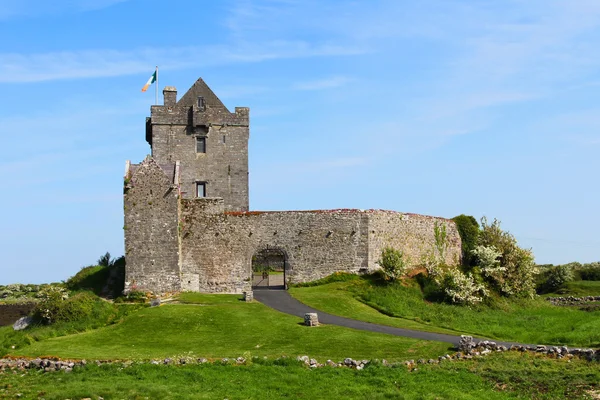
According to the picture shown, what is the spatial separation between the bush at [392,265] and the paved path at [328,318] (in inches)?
255

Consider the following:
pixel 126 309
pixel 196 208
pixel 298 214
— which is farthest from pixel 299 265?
pixel 126 309

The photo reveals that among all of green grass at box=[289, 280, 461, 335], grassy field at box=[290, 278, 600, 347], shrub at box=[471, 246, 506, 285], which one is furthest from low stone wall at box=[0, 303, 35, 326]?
shrub at box=[471, 246, 506, 285]

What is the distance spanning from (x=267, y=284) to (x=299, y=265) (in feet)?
21.3

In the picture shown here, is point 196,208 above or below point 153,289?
above

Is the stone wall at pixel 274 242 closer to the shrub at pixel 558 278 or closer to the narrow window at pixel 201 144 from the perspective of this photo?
the narrow window at pixel 201 144

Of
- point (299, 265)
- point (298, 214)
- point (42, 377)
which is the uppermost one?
point (298, 214)

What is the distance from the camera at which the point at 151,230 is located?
4891 cm

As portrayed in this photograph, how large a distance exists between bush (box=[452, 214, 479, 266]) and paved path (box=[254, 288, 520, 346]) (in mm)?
16024

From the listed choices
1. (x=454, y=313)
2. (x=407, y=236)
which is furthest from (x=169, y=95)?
(x=454, y=313)

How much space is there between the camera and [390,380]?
27.7 m

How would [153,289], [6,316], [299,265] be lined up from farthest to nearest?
[6,316], [299,265], [153,289]

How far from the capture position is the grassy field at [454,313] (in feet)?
132

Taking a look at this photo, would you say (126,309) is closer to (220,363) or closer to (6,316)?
(220,363)

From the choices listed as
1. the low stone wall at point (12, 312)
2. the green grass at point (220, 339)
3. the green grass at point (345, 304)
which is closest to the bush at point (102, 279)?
the low stone wall at point (12, 312)
